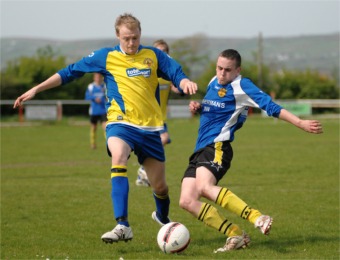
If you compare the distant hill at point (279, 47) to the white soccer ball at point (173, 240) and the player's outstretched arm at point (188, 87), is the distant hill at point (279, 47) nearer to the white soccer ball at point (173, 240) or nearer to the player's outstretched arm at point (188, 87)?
the player's outstretched arm at point (188, 87)

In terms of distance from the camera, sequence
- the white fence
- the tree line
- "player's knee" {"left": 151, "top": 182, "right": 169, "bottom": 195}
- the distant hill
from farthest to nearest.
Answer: the distant hill, the tree line, the white fence, "player's knee" {"left": 151, "top": 182, "right": 169, "bottom": 195}

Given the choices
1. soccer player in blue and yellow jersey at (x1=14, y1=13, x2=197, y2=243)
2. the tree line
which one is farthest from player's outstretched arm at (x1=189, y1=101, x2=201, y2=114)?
the tree line

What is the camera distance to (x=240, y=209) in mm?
6859

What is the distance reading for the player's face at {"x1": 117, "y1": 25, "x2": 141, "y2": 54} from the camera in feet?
23.5

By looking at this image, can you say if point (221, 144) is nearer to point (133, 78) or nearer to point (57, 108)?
point (133, 78)

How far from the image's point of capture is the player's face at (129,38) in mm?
7148

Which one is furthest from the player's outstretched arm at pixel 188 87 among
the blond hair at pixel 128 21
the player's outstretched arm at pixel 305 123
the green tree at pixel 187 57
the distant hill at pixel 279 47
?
the distant hill at pixel 279 47

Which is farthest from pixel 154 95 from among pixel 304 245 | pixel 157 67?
pixel 304 245

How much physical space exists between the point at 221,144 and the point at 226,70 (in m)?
0.80

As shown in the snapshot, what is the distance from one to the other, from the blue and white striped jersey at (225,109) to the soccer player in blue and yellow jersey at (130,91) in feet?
1.28

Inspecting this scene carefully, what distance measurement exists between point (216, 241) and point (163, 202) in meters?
0.83

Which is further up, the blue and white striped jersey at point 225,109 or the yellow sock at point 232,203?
the blue and white striped jersey at point 225,109

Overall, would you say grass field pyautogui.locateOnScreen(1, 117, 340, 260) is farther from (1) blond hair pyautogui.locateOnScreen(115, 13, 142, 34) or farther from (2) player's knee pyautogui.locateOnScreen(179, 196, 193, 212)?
(1) blond hair pyautogui.locateOnScreen(115, 13, 142, 34)

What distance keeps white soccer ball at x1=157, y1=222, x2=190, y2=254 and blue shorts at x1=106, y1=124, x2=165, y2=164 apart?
100 cm
